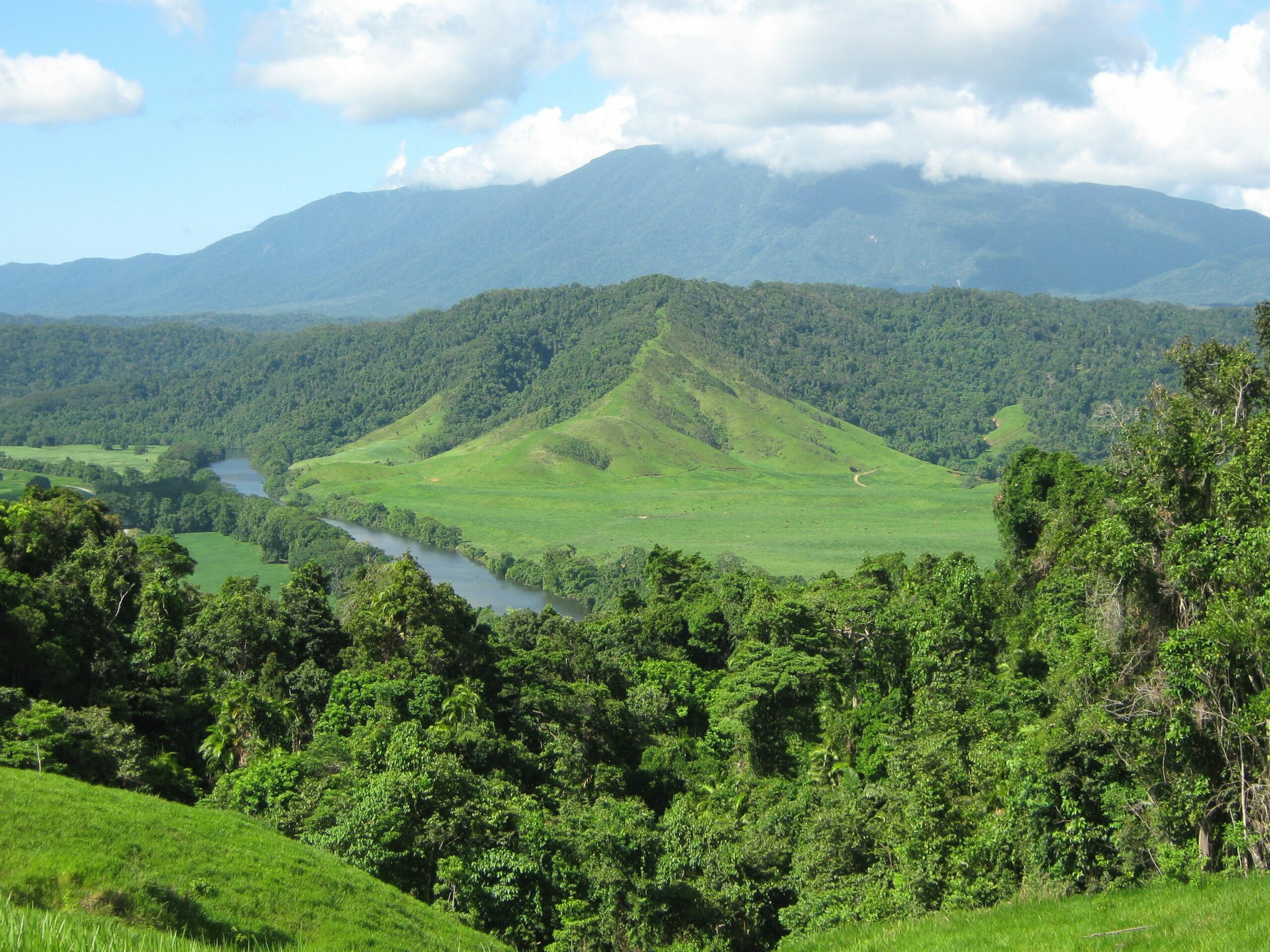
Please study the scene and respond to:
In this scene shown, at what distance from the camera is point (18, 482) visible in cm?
12688

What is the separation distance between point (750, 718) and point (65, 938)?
30.3 meters

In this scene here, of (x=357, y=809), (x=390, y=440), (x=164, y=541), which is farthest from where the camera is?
(x=390, y=440)

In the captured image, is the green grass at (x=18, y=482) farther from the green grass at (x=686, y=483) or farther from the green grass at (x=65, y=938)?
the green grass at (x=65, y=938)

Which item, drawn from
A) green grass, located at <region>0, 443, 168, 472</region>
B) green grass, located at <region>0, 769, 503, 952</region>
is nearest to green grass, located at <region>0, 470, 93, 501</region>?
green grass, located at <region>0, 443, 168, 472</region>

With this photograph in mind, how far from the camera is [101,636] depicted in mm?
30922

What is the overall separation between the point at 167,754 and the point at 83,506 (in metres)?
21.5

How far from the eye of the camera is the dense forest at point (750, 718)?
16.9 meters

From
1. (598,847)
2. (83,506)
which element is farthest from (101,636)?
(598,847)

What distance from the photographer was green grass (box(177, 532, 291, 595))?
9656cm

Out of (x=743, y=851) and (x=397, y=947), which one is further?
(x=743, y=851)

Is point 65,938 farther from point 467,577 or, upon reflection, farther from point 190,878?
point 467,577

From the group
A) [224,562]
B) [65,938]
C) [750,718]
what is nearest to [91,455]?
[224,562]

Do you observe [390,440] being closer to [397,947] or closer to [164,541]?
[164,541]

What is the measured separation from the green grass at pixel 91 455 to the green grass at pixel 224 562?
151ft
